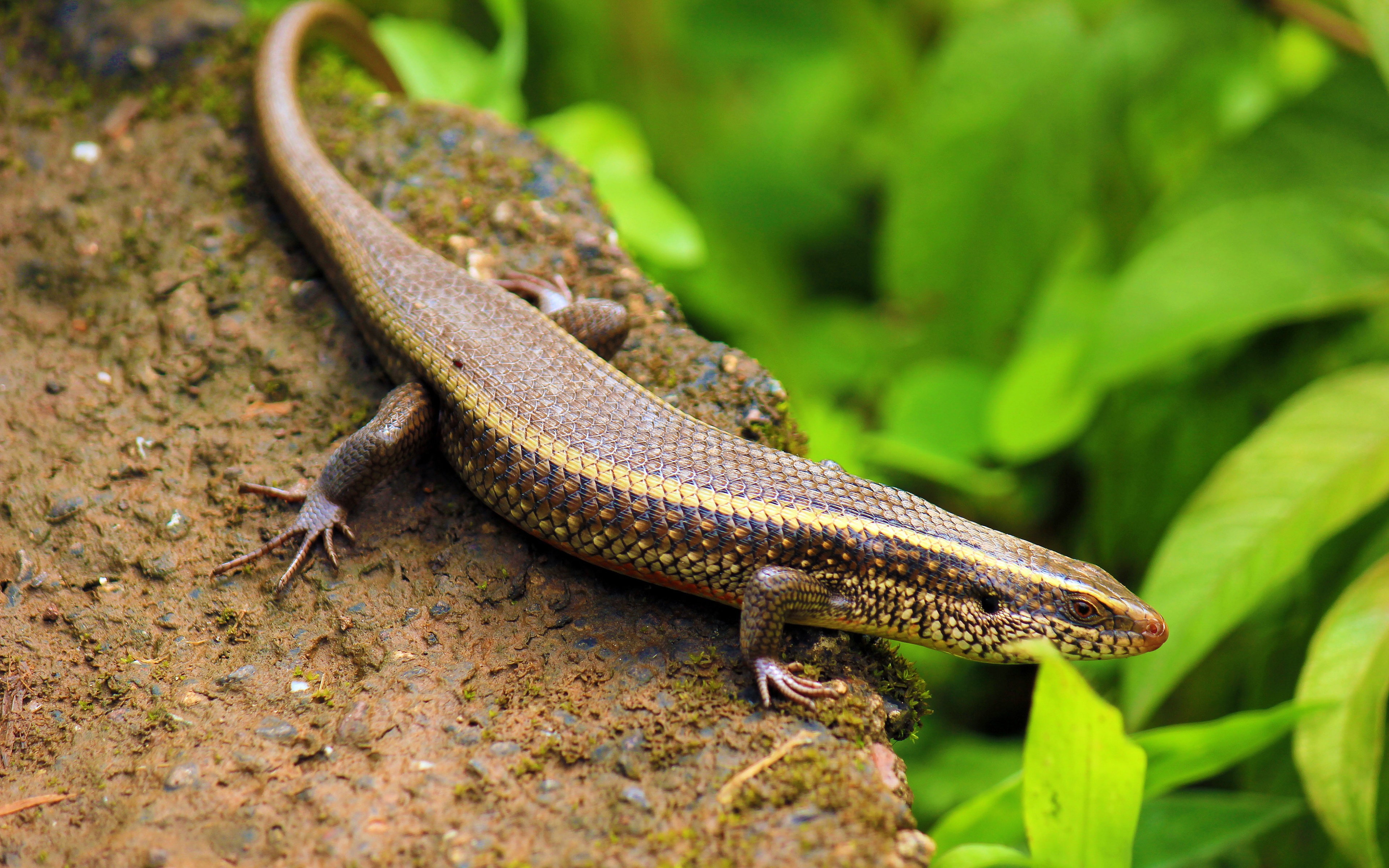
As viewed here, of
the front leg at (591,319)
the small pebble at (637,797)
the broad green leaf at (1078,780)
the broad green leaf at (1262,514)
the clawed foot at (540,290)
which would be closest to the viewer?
the broad green leaf at (1078,780)

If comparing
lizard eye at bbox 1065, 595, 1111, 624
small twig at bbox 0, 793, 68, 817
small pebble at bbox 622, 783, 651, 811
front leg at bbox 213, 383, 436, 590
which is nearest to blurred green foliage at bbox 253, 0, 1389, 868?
lizard eye at bbox 1065, 595, 1111, 624

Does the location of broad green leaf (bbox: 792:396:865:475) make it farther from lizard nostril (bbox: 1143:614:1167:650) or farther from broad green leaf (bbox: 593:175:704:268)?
lizard nostril (bbox: 1143:614:1167:650)

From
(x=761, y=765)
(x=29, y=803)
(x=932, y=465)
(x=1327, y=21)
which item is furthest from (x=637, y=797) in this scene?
(x=1327, y=21)

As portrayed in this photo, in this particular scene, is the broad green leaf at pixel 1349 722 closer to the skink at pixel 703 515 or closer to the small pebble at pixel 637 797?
the skink at pixel 703 515

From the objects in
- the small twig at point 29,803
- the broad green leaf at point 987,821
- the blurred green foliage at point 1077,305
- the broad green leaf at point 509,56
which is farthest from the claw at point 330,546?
the broad green leaf at point 509,56

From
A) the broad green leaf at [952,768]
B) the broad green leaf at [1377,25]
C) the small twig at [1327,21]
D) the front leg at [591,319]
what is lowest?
the broad green leaf at [952,768]

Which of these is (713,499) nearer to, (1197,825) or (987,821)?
(987,821)
